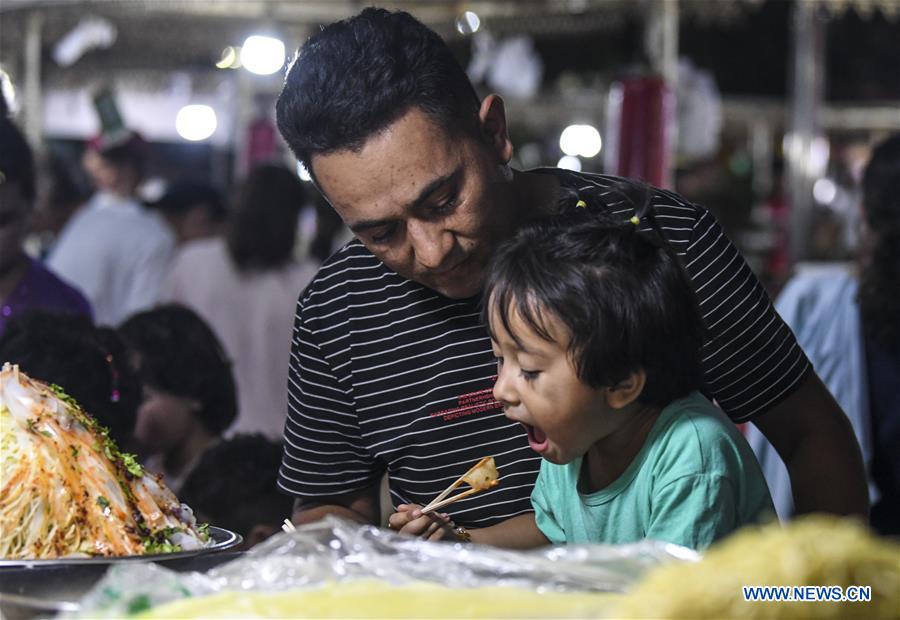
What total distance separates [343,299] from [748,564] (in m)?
1.40

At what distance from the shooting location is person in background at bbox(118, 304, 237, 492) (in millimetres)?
3471

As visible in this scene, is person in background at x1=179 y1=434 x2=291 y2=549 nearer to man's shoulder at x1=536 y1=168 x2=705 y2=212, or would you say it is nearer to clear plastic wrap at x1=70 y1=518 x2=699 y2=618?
man's shoulder at x1=536 y1=168 x2=705 y2=212

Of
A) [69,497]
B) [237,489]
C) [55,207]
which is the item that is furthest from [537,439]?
[55,207]

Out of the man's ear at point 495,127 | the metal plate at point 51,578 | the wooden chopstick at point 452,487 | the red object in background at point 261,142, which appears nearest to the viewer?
the metal plate at point 51,578

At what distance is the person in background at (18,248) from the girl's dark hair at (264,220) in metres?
1.55

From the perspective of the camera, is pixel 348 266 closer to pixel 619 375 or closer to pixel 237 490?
pixel 619 375

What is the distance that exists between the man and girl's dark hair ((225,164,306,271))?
9.38 ft

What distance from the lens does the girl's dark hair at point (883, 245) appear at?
3254mm

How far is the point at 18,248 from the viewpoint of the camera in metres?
3.44

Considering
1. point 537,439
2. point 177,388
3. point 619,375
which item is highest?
point 619,375

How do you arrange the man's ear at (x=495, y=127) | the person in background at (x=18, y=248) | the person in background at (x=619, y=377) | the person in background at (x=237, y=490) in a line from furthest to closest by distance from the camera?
the person in background at (x=18, y=248), the person in background at (x=237, y=490), the man's ear at (x=495, y=127), the person in background at (x=619, y=377)

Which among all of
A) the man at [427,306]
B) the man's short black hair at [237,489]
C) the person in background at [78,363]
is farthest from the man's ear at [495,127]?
the man's short black hair at [237,489]

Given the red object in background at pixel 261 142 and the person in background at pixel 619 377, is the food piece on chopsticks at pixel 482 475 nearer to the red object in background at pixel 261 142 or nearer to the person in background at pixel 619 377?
the person in background at pixel 619 377

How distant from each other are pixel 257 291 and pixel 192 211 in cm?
180
